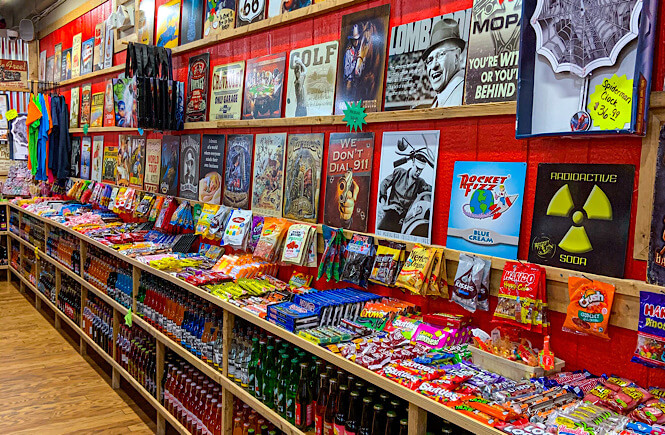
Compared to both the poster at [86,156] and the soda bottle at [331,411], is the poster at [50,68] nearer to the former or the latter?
the poster at [86,156]

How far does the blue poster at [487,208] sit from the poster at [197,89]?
7.89ft

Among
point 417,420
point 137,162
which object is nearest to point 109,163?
point 137,162

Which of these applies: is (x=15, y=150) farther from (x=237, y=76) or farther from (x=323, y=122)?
(x=323, y=122)

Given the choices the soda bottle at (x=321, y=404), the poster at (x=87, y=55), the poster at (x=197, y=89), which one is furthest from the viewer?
the poster at (x=87, y=55)

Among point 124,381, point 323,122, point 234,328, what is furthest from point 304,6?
point 124,381

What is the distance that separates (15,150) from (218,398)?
19.4ft

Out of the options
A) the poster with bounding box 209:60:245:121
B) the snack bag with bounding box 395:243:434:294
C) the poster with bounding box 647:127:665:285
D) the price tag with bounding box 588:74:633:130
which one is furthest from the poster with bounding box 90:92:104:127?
the poster with bounding box 647:127:665:285

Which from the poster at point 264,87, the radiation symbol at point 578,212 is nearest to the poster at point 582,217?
the radiation symbol at point 578,212

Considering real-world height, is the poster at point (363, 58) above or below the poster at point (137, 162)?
above

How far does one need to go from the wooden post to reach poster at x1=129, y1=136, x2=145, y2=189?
3.94m

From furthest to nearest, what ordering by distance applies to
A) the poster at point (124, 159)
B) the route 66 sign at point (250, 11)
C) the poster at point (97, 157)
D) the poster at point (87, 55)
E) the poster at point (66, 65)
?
the poster at point (66, 65)
the poster at point (87, 55)
the poster at point (97, 157)
the poster at point (124, 159)
the route 66 sign at point (250, 11)

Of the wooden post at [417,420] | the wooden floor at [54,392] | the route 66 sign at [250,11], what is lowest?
the wooden floor at [54,392]

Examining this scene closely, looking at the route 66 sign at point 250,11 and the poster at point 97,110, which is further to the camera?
the poster at point 97,110

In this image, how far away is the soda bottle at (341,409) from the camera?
7.35 ft
